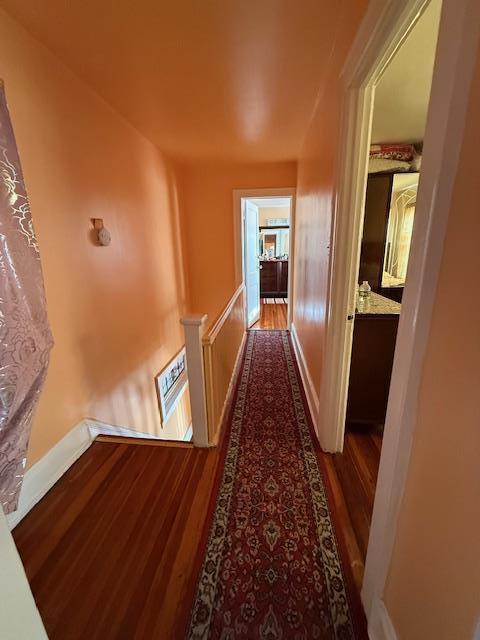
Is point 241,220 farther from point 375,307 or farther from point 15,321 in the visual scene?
point 15,321

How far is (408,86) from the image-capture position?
1538 millimetres

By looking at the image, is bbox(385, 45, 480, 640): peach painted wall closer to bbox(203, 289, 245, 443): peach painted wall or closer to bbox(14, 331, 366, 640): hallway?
bbox(14, 331, 366, 640): hallway

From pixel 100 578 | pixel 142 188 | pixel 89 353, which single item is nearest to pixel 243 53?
pixel 142 188

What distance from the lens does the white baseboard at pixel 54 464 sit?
1354 millimetres

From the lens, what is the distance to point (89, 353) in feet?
5.96

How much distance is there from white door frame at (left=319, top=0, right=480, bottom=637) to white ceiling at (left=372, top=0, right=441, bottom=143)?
280 millimetres

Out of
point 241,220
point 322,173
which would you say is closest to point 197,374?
point 322,173

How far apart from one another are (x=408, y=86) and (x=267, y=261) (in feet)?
16.8

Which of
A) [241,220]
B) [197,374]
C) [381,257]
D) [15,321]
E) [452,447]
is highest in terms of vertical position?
[241,220]

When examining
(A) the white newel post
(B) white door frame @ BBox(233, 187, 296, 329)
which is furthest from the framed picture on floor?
(B) white door frame @ BBox(233, 187, 296, 329)

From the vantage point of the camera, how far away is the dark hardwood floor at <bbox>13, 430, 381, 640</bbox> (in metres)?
0.99

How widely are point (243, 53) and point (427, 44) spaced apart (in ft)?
3.07

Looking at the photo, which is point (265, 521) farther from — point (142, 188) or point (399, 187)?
point (142, 188)

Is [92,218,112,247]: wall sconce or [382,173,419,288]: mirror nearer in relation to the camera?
[92,218,112,247]: wall sconce
